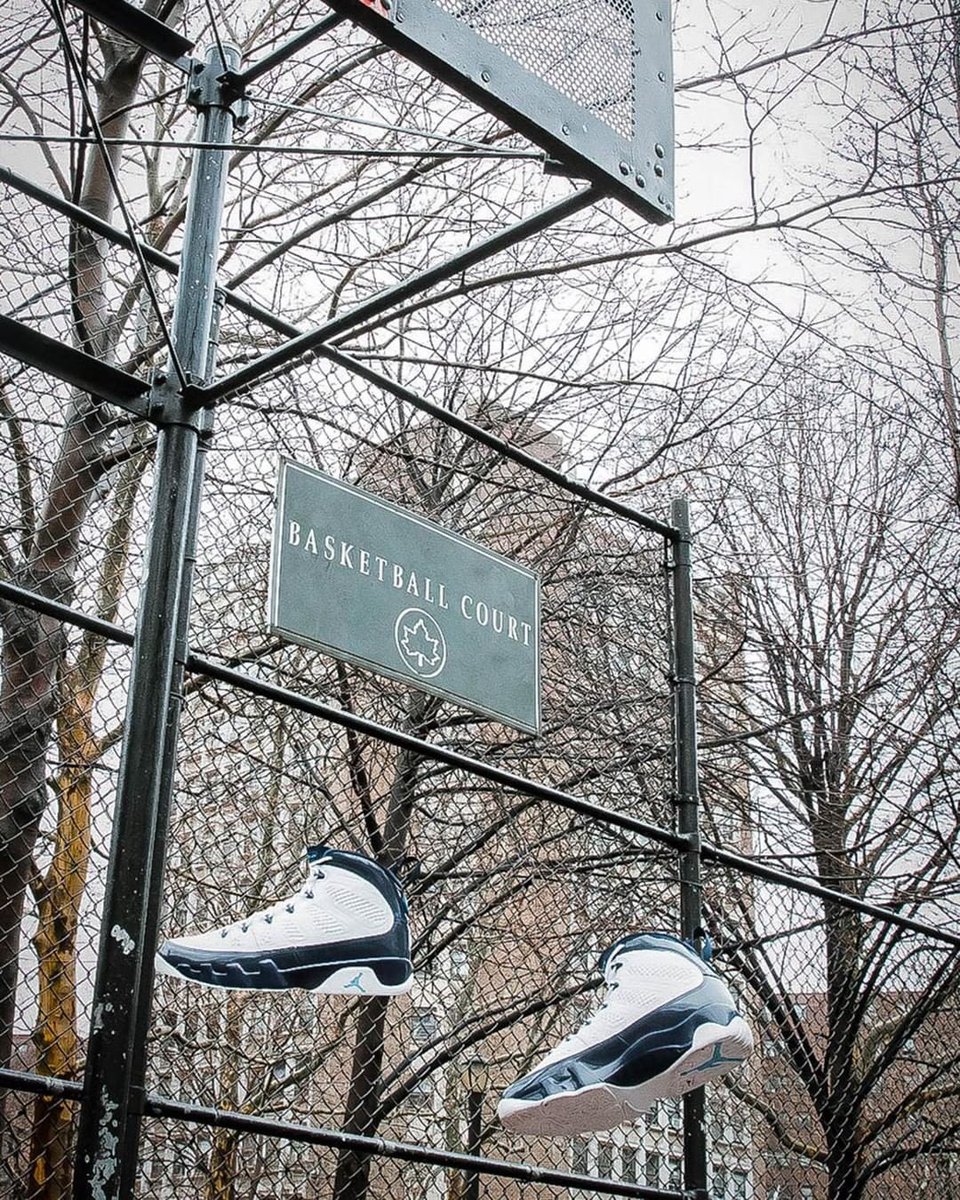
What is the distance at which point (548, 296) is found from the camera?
284 inches

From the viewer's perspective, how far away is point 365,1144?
92.9 inches

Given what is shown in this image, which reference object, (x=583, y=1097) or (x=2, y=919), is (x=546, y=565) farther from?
(x=583, y=1097)

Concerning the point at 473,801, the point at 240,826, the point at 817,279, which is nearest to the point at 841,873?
the point at 473,801

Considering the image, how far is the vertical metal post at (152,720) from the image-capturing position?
2002 millimetres

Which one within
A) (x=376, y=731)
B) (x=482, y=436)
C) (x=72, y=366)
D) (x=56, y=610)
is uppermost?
(x=482, y=436)

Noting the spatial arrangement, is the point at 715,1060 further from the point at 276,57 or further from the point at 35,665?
the point at 35,665

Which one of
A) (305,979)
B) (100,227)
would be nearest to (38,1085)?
(305,979)

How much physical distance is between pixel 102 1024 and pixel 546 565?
460cm

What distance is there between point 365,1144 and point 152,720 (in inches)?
36.1

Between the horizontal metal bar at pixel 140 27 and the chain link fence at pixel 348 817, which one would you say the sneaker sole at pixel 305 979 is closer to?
the chain link fence at pixel 348 817

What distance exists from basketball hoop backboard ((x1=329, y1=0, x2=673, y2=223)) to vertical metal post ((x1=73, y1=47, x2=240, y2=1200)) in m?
0.83

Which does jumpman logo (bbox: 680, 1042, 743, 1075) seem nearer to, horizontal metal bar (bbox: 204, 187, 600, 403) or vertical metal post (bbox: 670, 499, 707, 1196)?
vertical metal post (bbox: 670, 499, 707, 1196)

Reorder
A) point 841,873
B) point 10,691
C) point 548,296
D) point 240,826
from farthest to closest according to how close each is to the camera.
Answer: point 841,873, point 548,296, point 240,826, point 10,691

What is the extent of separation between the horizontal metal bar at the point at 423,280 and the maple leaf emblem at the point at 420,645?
0.74m
